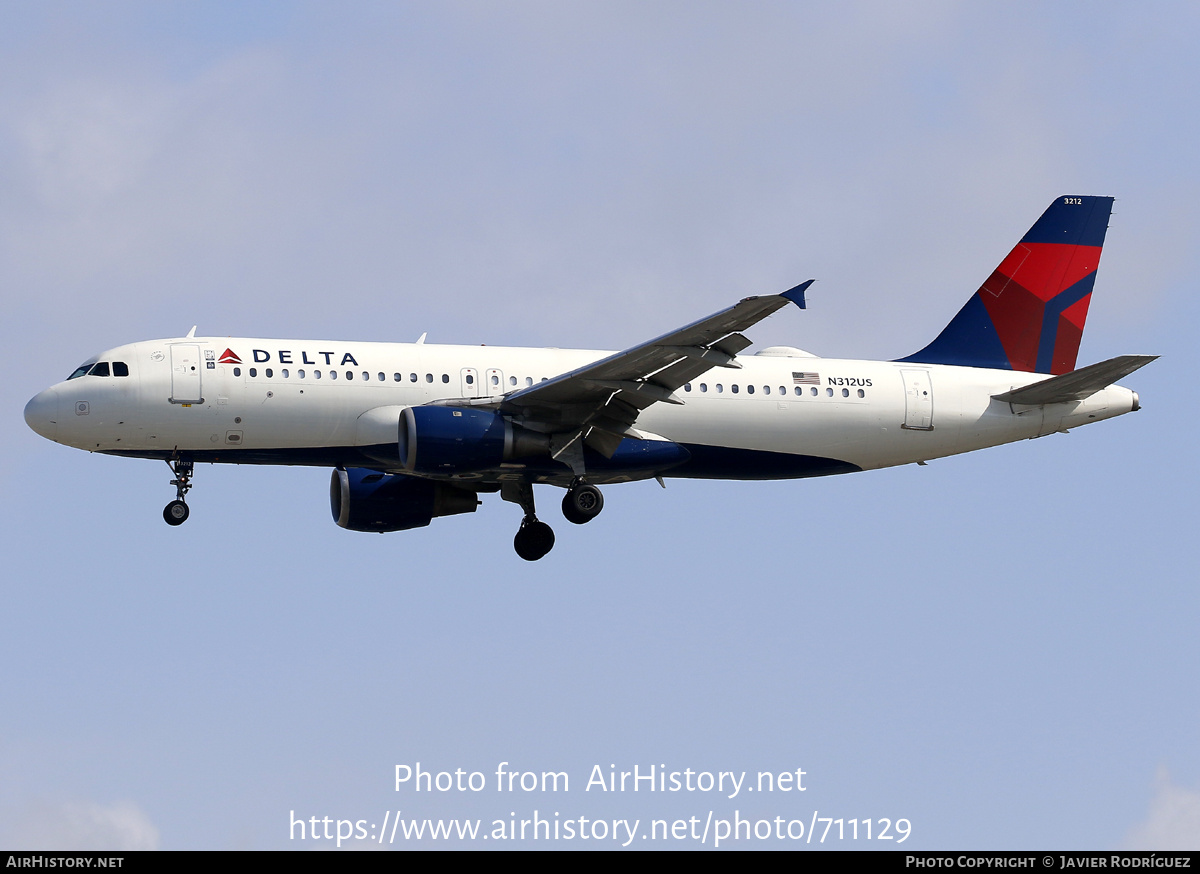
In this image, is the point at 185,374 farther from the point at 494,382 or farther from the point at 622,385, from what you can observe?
the point at 622,385

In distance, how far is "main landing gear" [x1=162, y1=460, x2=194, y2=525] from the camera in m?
35.2

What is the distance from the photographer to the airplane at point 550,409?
34281 mm

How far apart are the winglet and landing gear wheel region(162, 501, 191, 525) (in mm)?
14504

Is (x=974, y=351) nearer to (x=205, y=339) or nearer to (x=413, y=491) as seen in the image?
(x=413, y=491)

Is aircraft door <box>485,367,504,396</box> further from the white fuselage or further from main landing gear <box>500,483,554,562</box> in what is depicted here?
main landing gear <box>500,483,554,562</box>

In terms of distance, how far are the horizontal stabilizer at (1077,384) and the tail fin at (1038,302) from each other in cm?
214

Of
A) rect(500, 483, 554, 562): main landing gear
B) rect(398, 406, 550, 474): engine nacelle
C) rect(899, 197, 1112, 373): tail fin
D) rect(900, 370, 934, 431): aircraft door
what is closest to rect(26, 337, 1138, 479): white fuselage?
rect(900, 370, 934, 431): aircraft door

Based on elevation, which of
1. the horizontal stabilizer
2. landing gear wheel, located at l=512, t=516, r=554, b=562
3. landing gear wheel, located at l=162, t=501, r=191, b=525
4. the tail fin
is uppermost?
the tail fin

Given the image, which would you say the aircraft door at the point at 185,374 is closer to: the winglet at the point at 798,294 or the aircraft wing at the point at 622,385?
the aircraft wing at the point at 622,385

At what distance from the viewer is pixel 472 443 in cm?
3416

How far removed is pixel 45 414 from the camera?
113 feet

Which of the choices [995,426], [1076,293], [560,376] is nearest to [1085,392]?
[995,426]

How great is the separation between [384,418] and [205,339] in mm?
4329

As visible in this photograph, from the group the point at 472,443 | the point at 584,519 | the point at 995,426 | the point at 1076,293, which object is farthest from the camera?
the point at 1076,293
